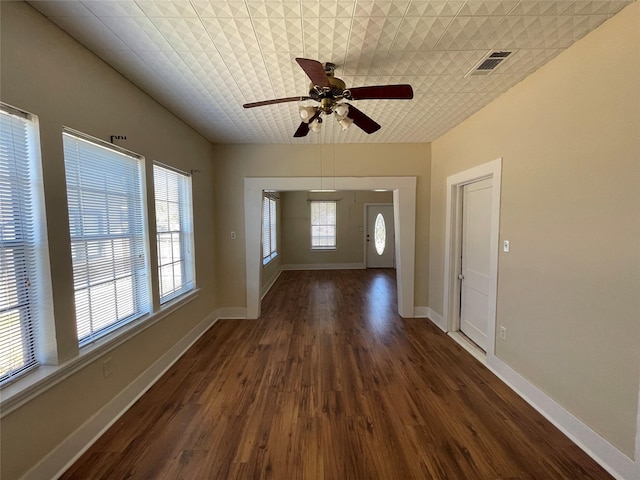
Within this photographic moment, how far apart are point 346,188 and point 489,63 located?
222 centimetres

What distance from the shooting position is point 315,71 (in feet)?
4.71

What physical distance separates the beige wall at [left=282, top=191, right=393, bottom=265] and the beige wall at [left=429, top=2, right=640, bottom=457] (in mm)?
5430

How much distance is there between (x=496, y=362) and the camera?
8.04 feet

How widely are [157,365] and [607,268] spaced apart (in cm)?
354

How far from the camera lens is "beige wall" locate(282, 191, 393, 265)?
25.3 ft

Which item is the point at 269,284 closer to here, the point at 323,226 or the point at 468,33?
the point at 323,226

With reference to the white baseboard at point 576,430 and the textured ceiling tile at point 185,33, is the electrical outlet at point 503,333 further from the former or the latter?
the textured ceiling tile at point 185,33

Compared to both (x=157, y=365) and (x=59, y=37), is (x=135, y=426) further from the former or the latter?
(x=59, y=37)

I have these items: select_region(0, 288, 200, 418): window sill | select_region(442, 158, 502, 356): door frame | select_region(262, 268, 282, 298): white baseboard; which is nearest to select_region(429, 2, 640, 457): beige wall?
select_region(442, 158, 502, 356): door frame

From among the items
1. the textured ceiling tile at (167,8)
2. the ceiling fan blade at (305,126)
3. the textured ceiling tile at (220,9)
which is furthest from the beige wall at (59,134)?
the ceiling fan blade at (305,126)

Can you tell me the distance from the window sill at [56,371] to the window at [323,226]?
5.79 metres

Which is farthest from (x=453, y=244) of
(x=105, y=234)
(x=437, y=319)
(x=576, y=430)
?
(x=105, y=234)

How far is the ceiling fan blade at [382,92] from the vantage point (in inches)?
62.7

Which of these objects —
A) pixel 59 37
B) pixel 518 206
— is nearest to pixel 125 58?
pixel 59 37
